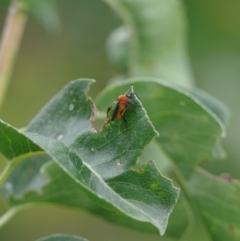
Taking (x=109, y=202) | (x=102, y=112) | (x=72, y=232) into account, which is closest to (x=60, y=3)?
(x=72, y=232)

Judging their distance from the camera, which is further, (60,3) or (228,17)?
(228,17)

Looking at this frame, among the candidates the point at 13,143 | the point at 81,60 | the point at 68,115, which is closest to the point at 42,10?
the point at 68,115

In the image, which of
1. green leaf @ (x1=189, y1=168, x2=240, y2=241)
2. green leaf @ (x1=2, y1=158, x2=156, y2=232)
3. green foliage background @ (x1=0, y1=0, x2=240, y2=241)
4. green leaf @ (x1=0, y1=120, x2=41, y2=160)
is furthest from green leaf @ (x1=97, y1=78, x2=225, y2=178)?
green foliage background @ (x1=0, y1=0, x2=240, y2=241)

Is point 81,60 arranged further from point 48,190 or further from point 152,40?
point 48,190

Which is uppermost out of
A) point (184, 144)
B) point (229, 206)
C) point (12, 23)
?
point (12, 23)

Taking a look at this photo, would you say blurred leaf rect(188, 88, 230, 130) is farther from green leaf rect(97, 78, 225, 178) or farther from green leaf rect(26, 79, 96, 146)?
green leaf rect(26, 79, 96, 146)

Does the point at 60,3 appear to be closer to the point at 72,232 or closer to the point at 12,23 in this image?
→ the point at 72,232
